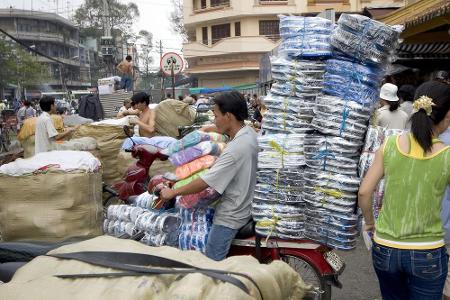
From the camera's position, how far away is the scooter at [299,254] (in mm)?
3744

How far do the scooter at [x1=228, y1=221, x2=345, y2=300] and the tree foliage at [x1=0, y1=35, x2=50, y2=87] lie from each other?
138ft

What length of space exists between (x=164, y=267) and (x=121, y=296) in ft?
0.69

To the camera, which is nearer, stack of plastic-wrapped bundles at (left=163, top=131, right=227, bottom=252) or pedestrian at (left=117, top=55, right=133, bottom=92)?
stack of plastic-wrapped bundles at (left=163, top=131, right=227, bottom=252)

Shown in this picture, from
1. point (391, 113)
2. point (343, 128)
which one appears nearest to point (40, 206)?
point (343, 128)

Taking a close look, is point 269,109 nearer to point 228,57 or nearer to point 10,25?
point 228,57

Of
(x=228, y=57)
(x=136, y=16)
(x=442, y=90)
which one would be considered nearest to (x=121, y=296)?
(x=442, y=90)

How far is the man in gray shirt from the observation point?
3.62 m

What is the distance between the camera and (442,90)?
8.82 ft

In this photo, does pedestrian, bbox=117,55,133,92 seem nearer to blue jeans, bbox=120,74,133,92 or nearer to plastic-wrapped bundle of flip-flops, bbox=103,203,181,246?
blue jeans, bbox=120,74,133,92

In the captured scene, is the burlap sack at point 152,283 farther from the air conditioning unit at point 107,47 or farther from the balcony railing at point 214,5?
the balcony railing at point 214,5

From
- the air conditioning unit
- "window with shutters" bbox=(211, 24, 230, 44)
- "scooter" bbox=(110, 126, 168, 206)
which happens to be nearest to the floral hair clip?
"scooter" bbox=(110, 126, 168, 206)

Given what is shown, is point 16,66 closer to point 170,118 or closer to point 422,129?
point 170,118

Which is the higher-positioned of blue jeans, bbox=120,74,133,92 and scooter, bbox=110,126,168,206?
blue jeans, bbox=120,74,133,92

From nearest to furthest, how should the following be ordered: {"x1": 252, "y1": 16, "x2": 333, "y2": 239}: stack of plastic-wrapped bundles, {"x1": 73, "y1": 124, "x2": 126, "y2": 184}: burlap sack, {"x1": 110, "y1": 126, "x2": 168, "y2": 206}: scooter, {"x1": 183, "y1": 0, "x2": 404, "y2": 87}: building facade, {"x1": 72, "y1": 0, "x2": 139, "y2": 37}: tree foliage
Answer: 1. {"x1": 252, "y1": 16, "x2": 333, "y2": 239}: stack of plastic-wrapped bundles
2. {"x1": 110, "y1": 126, "x2": 168, "y2": 206}: scooter
3. {"x1": 73, "y1": 124, "x2": 126, "y2": 184}: burlap sack
4. {"x1": 183, "y1": 0, "x2": 404, "y2": 87}: building facade
5. {"x1": 72, "y1": 0, "x2": 139, "y2": 37}: tree foliage
